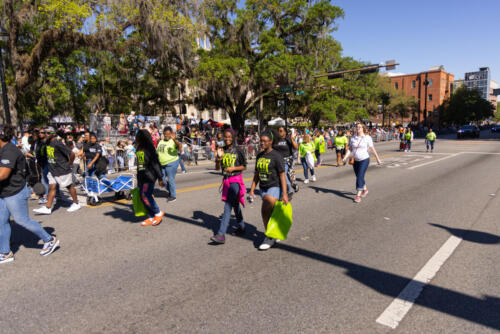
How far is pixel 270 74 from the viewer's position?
22.8m

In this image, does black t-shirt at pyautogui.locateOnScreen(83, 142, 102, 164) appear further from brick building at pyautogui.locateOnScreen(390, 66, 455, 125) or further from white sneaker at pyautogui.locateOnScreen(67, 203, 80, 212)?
brick building at pyautogui.locateOnScreen(390, 66, 455, 125)

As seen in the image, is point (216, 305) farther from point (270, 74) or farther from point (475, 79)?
point (475, 79)

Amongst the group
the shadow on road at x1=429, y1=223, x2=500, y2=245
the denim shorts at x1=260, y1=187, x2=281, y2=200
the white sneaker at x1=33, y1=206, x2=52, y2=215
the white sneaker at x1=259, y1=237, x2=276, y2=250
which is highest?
the denim shorts at x1=260, y1=187, x2=281, y2=200

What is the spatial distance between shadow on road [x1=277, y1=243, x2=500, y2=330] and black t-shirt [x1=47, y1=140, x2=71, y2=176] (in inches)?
221

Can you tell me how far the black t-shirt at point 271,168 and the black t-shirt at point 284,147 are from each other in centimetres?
274

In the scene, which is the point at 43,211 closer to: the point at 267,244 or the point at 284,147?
the point at 267,244

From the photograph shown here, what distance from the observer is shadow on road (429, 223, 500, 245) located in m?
4.96

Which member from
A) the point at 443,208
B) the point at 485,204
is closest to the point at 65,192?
the point at 443,208

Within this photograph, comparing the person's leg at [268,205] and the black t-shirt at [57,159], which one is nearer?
the person's leg at [268,205]

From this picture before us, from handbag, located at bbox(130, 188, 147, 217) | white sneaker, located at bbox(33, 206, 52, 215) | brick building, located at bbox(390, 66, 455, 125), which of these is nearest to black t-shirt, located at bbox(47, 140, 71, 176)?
white sneaker, located at bbox(33, 206, 52, 215)

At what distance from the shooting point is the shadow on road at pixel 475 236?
4.96m

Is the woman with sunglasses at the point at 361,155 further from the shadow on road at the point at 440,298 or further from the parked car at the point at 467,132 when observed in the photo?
the parked car at the point at 467,132

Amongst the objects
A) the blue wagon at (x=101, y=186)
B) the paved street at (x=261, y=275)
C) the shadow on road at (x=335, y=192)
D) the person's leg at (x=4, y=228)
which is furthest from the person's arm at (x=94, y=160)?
the shadow on road at (x=335, y=192)

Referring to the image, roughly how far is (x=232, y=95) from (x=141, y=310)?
22.2 m
